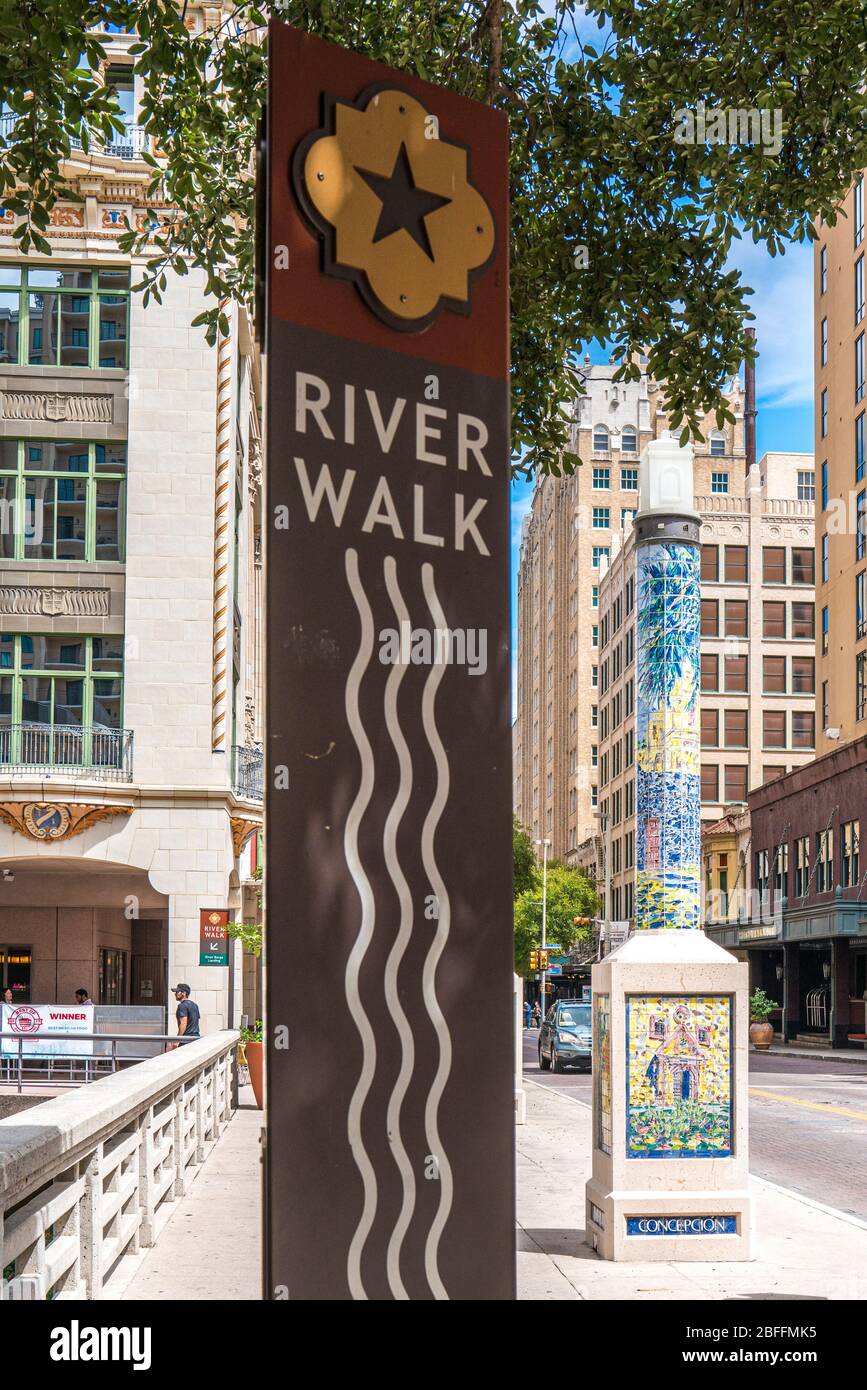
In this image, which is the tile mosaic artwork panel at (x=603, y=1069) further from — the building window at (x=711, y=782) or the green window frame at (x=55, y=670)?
the building window at (x=711, y=782)

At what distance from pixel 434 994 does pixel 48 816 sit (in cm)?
2824

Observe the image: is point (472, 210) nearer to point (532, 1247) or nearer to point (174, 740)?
point (532, 1247)

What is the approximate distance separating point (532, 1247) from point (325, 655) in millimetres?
7454

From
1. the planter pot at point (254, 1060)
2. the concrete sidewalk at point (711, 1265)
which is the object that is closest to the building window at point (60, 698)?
the planter pot at point (254, 1060)

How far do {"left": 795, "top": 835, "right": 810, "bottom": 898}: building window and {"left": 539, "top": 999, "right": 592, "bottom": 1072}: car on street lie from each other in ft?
79.6

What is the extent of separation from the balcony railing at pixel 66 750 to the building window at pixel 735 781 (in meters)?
60.3

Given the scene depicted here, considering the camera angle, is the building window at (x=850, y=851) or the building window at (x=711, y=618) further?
the building window at (x=711, y=618)

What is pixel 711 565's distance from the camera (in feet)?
284

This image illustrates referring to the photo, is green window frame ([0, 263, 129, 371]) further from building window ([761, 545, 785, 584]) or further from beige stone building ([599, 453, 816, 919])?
building window ([761, 545, 785, 584])

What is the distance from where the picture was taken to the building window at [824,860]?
56750mm

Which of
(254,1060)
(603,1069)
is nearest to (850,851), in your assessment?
(254,1060)

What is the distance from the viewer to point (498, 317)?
4102 millimetres

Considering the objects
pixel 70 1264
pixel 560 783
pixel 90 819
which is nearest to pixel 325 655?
pixel 70 1264

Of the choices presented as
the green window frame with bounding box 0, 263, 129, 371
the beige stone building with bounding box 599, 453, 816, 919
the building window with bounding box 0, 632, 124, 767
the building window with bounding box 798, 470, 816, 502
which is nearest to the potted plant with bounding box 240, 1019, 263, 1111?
the building window with bounding box 0, 632, 124, 767
